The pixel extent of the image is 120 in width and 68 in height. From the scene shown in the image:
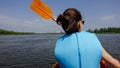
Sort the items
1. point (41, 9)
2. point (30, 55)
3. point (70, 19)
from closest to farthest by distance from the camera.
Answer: point (70, 19) → point (41, 9) → point (30, 55)

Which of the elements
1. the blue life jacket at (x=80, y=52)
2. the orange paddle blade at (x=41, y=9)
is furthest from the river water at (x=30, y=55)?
the blue life jacket at (x=80, y=52)

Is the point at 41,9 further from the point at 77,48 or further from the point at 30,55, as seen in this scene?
the point at 30,55

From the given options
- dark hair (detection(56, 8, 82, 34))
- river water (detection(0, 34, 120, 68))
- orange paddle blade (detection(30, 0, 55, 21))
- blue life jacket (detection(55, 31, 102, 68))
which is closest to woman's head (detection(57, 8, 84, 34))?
dark hair (detection(56, 8, 82, 34))

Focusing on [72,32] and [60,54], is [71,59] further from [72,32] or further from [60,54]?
[72,32]

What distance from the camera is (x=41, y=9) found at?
4285 millimetres

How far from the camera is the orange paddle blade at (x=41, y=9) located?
4.19 metres

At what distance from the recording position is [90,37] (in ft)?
10.6

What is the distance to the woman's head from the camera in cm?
313

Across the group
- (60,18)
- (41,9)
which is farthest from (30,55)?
(60,18)

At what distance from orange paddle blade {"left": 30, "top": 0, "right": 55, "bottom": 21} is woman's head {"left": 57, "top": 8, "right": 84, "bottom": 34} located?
3.03ft

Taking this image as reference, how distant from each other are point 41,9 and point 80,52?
1.46 meters

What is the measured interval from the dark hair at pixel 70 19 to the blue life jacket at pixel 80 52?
0.42ft

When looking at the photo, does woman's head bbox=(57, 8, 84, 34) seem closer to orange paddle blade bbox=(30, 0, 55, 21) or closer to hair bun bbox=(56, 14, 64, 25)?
hair bun bbox=(56, 14, 64, 25)

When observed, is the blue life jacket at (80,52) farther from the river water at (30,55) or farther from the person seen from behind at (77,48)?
the river water at (30,55)
